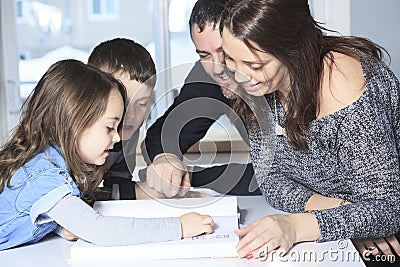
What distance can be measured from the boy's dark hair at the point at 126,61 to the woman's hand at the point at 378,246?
1.89 ft

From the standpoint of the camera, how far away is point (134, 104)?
4.72 feet

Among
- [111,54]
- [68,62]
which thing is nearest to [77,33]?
[111,54]

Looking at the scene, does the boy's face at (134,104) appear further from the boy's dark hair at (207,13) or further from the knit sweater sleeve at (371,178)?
the knit sweater sleeve at (371,178)

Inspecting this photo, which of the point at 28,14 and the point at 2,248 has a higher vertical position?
the point at 28,14

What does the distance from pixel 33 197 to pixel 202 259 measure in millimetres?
316

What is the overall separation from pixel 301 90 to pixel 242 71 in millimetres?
118

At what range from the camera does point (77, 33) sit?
300cm

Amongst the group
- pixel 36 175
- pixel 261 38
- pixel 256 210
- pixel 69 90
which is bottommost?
pixel 256 210

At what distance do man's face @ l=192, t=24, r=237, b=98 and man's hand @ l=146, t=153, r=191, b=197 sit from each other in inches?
7.5

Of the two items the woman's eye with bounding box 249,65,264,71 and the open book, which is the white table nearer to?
the open book

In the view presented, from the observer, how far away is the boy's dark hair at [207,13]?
143 cm

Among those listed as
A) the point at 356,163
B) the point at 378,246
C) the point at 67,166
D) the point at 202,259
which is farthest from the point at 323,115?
the point at 67,166

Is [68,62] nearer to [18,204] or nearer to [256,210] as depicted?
[18,204]

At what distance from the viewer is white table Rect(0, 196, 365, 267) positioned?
40.3 inches
